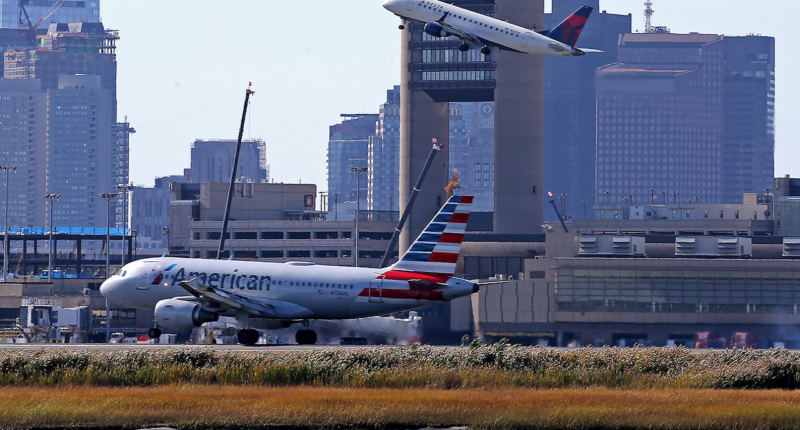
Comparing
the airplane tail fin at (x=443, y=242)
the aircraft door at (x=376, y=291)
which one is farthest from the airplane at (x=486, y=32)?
the aircraft door at (x=376, y=291)

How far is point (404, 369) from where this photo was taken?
4962 centimetres

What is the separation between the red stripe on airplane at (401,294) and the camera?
211ft

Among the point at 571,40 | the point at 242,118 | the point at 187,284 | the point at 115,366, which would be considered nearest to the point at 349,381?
the point at 115,366

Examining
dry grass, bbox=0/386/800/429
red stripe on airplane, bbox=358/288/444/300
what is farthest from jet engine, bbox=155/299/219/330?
dry grass, bbox=0/386/800/429

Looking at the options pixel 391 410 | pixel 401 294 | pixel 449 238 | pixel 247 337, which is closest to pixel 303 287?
pixel 247 337

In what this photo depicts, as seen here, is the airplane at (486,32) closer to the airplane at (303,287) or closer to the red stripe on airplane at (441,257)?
the airplane at (303,287)

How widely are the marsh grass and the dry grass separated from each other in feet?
11.4

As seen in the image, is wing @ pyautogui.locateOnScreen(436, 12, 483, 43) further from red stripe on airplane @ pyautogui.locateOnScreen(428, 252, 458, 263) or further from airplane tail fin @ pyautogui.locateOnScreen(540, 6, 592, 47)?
red stripe on airplane @ pyautogui.locateOnScreen(428, 252, 458, 263)

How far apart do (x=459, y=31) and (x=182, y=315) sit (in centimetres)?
5875

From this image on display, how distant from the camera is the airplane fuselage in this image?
65.1 metres

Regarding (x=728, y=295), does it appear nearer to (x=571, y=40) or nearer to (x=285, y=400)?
(x=571, y=40)

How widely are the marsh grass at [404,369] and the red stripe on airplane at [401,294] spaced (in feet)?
37.5

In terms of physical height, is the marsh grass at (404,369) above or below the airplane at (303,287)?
below

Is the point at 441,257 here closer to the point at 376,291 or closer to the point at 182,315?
the point at 376,291
